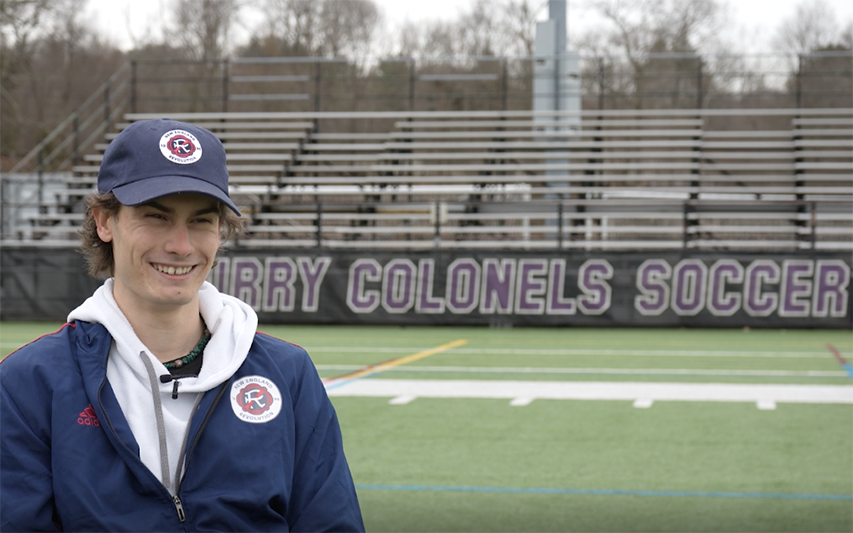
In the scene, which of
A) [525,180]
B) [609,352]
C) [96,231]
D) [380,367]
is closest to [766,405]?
[380,367]

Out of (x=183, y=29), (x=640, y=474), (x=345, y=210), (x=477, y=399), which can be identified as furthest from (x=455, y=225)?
(x=183, y=29)

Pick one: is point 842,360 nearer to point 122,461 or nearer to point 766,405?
point 766,405

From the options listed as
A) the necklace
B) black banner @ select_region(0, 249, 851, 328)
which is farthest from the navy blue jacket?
black banner @ select_region(0, 249, 851, 328)

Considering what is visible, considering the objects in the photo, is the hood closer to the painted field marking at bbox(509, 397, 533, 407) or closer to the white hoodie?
the white hoodie

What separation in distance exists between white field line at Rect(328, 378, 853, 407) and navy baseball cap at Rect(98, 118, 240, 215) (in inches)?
273

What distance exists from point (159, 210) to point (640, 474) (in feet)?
14.5

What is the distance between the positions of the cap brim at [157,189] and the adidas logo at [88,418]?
0.43 m

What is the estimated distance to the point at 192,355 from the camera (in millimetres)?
2400

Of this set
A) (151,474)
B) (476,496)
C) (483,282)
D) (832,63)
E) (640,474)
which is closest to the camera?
(151,474)

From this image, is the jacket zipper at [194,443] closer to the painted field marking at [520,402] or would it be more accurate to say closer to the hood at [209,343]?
the hood at [209,343]

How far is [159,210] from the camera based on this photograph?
89.7 inches

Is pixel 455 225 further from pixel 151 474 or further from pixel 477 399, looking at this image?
pixel 151 474

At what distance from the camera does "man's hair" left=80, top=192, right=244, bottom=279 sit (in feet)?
7.64

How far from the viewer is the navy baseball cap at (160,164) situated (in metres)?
2.18
